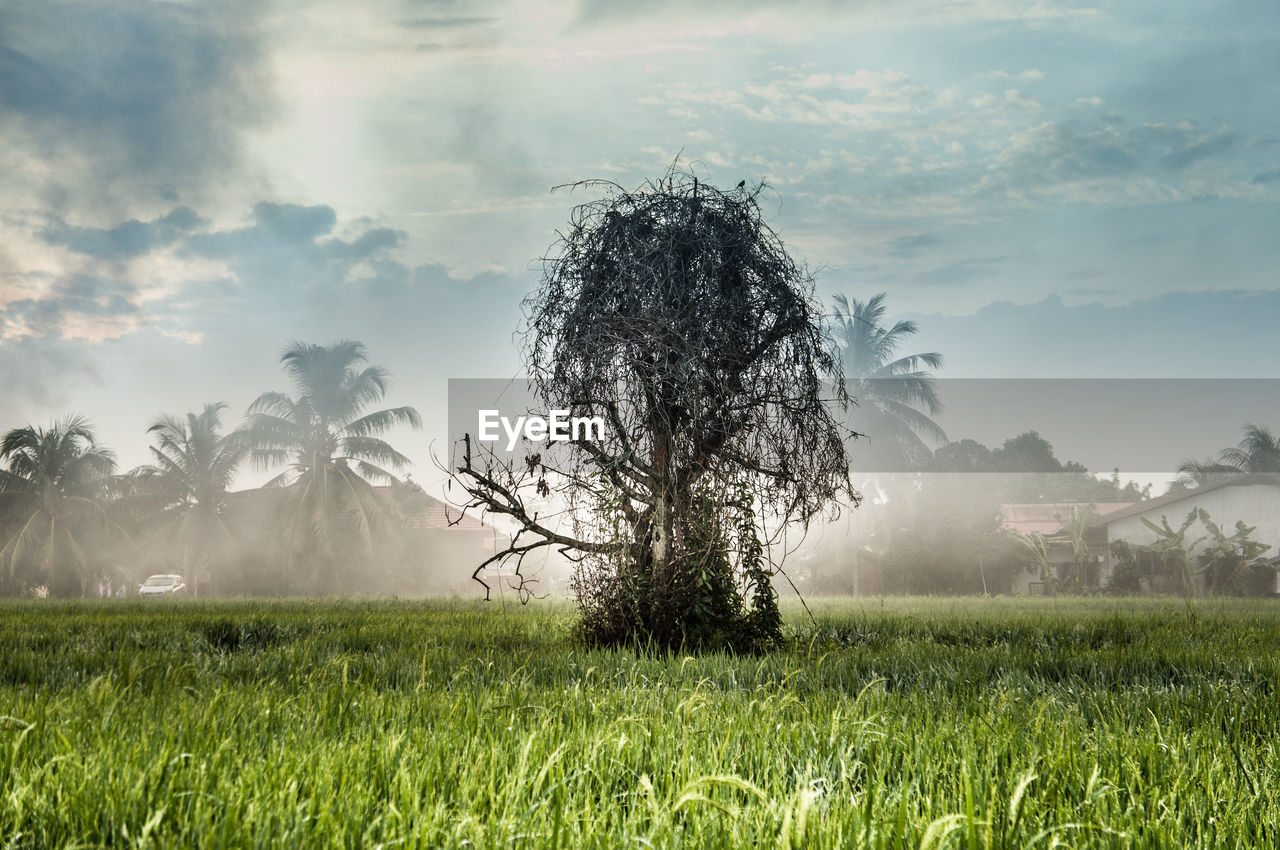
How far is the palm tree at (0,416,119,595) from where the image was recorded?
3312 cm

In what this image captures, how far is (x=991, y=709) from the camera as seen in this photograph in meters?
3.91

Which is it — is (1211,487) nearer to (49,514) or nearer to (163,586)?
(163,586)

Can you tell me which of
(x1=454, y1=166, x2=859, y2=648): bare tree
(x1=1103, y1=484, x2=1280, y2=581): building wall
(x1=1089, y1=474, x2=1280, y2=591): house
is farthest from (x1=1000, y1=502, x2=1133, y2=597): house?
(x1=454, y1=166, x2=859, y2=648): bare tree

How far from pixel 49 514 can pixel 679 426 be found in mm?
37820

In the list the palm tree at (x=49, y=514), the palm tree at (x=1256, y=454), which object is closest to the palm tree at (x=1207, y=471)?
the palm tree at (x=1256, y=454)

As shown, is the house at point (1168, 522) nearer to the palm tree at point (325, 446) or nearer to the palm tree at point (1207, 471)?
the palm tree at point (1207, 471)

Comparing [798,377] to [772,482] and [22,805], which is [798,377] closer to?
[772,482]

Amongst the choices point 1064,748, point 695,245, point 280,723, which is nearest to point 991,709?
point 1064,748

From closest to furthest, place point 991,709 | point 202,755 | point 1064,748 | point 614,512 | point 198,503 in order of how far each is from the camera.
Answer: point 202,755 < point 1064,748 < point 991,709 < point 614,512 < point 198,503

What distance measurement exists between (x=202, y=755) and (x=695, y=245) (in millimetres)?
5421

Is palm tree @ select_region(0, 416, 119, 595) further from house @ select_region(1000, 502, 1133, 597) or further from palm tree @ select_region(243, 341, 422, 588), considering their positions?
house @ select_region(1000, 502, 1133, 597)

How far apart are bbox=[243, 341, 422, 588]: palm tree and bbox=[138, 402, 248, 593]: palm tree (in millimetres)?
2399

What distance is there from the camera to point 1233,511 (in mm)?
32844

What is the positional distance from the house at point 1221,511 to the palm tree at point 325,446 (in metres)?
31.3
